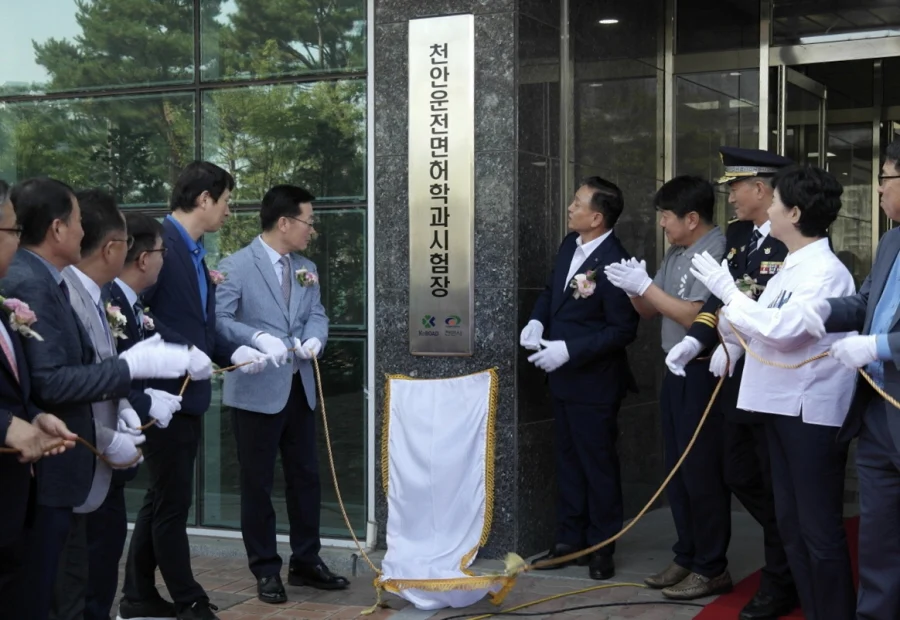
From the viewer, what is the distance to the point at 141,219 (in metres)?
4.88

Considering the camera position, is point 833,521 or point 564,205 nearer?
point 833,521

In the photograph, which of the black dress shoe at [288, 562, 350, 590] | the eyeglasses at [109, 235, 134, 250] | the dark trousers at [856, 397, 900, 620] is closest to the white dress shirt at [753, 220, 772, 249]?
the dark trousers at [856, 397, 900, 620]

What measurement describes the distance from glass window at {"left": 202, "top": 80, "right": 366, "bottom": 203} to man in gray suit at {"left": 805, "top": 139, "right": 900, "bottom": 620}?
3051 millimetres

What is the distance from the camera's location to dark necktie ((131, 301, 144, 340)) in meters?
4.77

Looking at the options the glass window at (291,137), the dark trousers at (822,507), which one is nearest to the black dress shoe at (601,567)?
the dark trousers at (822,507)

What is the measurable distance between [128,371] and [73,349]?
7.0 inches

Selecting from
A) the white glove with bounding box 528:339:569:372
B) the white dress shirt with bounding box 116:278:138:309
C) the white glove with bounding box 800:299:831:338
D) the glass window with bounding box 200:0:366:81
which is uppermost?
the glass window with bounding box 200:0:366:81

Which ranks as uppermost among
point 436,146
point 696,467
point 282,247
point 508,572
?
point 436,146

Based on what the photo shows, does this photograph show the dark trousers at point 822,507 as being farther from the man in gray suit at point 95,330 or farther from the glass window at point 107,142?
the glass window at point 107,142

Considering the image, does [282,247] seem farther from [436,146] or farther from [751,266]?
[751,266]

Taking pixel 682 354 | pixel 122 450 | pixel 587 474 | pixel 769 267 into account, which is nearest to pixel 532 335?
pixel 587 474

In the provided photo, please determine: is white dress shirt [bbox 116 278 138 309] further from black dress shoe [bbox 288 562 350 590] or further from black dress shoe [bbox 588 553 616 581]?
black dress shoe [bbox 588 553 616 581]

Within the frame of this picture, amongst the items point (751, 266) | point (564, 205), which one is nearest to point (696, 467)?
point (751, 266)

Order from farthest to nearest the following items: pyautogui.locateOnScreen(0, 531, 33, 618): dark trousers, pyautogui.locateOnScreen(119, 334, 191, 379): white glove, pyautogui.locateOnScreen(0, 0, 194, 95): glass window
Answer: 1. pyautogui.locateOnScreen(0, 0, 194, 95): glass window
2. pyautogui.locateOnScreen(119, 334, 191, 379): white glove
3. pyautogui.locateOnScreen(0, 531, 33, 618): dark trousers
